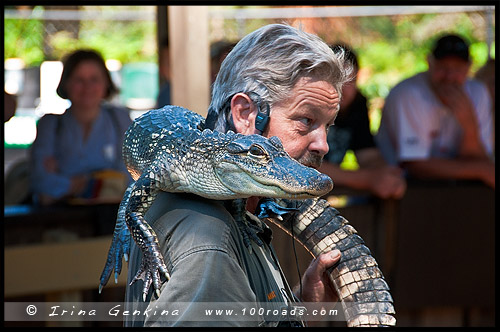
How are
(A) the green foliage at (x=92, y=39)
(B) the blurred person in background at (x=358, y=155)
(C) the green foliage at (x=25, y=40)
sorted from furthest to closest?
(C) the green foliage at (x=25, y=40)
(A) the green foliage at (x=92, y=39)
(B) the blurred person in background at (x=358, y=155)

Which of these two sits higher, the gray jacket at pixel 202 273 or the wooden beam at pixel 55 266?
the gray jacket at pixel 202 273

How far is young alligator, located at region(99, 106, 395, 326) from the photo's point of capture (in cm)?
133

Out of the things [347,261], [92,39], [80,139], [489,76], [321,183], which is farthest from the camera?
[92,39]

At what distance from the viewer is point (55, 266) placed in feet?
13.6

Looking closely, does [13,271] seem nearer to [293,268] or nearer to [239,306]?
[293,268]

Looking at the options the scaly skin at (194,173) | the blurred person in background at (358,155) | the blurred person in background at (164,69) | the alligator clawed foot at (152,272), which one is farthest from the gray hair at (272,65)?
the blurred person in background at (164,69)

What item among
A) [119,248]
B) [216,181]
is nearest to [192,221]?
[216,181]

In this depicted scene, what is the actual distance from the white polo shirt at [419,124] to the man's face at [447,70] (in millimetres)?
67

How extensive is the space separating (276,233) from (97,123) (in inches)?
56.8

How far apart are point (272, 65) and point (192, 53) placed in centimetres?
201

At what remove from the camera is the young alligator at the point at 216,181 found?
4.38 ft

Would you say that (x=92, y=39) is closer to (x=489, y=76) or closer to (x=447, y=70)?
(x=489, y=76)

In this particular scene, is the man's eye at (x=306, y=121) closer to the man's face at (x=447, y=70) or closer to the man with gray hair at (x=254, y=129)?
the man with gray hair at (x=254, y=129)

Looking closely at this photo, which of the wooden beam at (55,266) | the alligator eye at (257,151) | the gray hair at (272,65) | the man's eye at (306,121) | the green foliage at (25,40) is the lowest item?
the wooden beam at (55,266)
